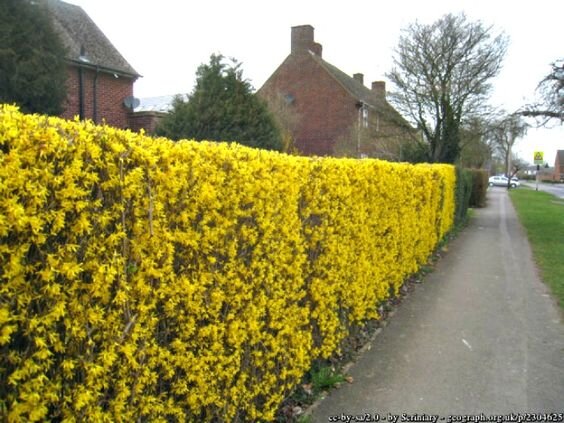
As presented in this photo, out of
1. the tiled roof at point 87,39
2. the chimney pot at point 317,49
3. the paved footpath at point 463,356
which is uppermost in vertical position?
the chimney pot at point 317,49

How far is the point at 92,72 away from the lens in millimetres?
14852

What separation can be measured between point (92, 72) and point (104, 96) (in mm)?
822

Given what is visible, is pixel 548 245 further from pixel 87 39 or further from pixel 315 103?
pixel 315 103

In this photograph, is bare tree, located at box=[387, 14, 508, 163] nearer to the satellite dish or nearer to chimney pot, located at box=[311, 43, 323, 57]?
the satellite dish

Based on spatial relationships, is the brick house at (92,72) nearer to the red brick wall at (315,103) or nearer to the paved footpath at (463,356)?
the paved footpath at (463,356)

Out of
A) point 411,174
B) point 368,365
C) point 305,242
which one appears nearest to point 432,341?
point 368,365

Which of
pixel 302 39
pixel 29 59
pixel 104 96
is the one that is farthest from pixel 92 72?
pixel 302 39

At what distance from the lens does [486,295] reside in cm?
755

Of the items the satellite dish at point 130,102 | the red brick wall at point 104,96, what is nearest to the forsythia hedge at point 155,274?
the red brick wall at point 104,96

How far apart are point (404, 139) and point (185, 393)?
21.7m

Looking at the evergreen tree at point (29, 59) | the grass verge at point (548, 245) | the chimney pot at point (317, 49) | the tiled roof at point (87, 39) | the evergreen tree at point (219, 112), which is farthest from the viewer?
the chimney pot at point (317, 49)

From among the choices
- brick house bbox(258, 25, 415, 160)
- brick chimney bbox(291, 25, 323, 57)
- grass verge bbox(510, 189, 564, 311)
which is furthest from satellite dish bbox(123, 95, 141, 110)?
brick chimney bbox(291, 25, 323, 57)

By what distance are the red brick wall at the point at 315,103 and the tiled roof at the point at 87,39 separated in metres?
17.6

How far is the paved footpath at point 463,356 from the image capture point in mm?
4035
